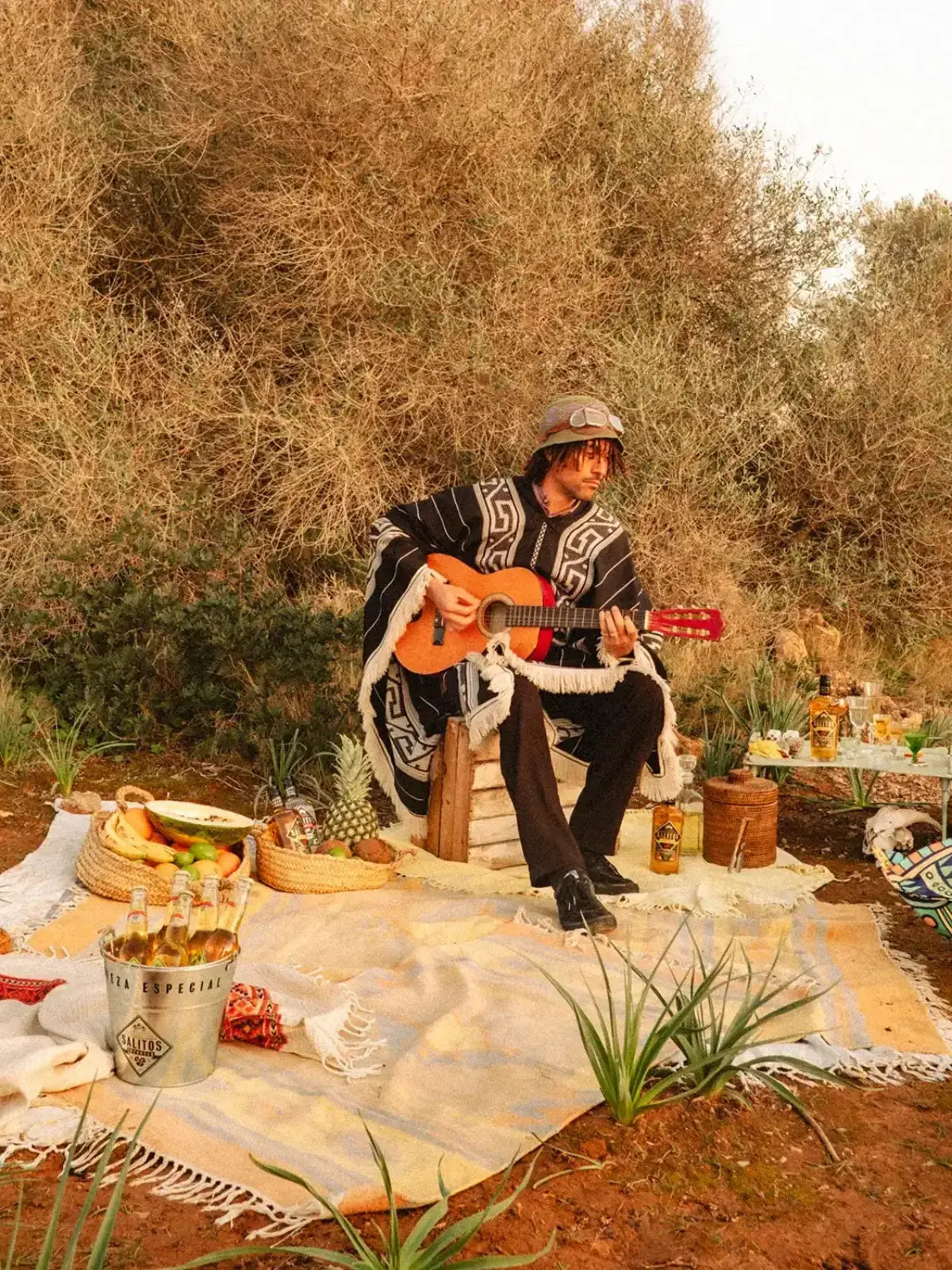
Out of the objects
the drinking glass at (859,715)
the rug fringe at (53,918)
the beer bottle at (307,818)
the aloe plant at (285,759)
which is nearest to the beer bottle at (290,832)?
the beer bottle at (307,818)

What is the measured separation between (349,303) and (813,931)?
5.25 meters

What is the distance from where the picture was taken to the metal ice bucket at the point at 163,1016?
2.39 meters

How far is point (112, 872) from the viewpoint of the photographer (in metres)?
3.73

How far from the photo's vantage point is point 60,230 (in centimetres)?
753

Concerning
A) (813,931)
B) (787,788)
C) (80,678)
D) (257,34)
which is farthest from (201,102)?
(813,931)

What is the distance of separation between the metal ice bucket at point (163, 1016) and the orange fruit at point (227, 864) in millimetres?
1408

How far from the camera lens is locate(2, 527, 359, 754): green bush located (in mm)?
5625

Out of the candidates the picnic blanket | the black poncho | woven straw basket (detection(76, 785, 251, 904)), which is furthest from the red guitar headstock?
woven straw basket (detection(76, 785, 251, 904))

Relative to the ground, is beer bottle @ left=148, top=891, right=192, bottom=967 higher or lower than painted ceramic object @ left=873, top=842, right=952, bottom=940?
lower

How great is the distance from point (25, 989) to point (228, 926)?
61 centimetres

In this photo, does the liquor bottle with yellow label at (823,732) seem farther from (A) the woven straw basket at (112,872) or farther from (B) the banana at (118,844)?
(B) the banana at (118,844)

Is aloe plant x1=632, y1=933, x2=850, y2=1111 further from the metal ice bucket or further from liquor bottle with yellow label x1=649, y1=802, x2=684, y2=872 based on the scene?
liquor bottle with yellow label x1=649, y1=802, x2=684, y2=872

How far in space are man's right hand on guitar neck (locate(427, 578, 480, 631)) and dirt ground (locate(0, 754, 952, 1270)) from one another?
205cm

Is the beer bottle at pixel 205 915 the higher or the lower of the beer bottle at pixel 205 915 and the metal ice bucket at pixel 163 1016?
the higher
